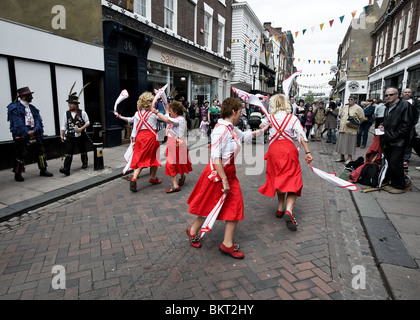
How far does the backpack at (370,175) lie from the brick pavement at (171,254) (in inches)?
41.8

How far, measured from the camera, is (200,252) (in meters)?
3.21

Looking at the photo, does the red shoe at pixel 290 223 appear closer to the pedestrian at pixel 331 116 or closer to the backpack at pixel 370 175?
the backpack at pixel 370 175

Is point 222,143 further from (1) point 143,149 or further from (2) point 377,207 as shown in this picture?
(2) point 377,207

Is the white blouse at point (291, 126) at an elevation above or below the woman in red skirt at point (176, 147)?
above

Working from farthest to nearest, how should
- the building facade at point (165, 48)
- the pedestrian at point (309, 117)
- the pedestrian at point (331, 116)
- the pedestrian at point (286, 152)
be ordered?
the pedestrian at point (309, 117) < the pedestrian at point (331, 116) < the building facade at point (165, 48) < the pedestrian at point (286, 152)

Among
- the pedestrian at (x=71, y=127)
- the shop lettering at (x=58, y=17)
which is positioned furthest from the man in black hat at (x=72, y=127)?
the shop lettering at (x=58, y=17)

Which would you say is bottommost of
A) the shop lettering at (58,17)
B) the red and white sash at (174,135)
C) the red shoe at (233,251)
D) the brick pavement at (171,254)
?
the brick pavement at (171,254)

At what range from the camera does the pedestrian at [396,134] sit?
16.2ft

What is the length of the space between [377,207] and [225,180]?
323 cm

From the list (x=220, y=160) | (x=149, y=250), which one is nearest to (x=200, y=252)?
(x=149, y=250)

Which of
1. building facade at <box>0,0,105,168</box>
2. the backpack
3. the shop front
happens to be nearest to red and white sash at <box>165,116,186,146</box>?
the backpack

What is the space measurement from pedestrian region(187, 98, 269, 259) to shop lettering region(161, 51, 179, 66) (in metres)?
11.0
